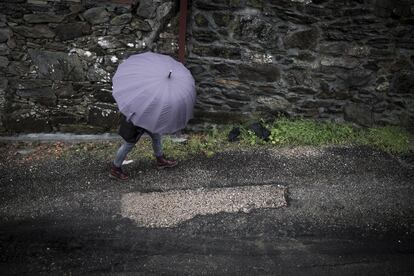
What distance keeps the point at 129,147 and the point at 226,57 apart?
191 cm

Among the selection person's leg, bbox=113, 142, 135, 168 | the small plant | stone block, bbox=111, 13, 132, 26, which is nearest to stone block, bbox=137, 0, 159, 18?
stone block, bbox=111, 13, 132, 26

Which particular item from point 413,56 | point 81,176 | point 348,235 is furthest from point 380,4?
point 81,176

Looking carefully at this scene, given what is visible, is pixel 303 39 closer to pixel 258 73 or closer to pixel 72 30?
pixel 258 73

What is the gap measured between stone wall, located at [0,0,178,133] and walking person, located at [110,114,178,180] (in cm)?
101

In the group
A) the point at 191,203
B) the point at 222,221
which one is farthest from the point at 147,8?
the point at 222,221

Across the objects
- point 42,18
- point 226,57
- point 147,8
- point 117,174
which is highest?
point 147,8

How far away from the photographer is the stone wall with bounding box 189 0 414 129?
226 inches

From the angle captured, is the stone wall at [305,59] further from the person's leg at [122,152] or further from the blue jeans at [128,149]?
the person's leg at [122,152]

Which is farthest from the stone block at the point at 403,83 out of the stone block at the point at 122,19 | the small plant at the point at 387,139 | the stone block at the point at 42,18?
the stone block at the point at 42,18

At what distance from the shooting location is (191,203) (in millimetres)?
5062

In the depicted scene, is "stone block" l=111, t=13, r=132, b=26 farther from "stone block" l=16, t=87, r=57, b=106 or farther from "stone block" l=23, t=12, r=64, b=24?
"stone block" l=16, t=87, r=57, b=106

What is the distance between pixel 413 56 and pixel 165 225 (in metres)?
4.12

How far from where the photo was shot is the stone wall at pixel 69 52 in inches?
219

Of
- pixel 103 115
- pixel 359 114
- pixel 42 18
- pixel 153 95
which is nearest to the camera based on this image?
pixel 153 95
